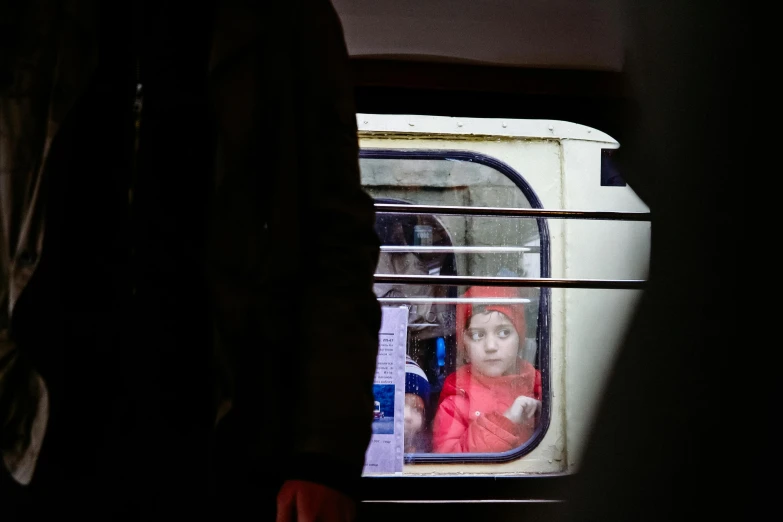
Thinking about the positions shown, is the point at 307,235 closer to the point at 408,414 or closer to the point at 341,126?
the point at 341,126

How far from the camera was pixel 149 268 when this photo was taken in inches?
31.7

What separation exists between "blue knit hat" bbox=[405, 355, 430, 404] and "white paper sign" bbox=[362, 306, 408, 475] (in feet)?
0.15

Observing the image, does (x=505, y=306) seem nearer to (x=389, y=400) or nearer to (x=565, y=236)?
(x=565, y=236)

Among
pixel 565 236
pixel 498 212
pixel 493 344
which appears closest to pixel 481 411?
pixel 493 344

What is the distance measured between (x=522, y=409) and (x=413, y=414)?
16.1 inches

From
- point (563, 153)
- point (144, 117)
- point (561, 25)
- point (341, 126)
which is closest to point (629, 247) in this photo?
point (563, 153)

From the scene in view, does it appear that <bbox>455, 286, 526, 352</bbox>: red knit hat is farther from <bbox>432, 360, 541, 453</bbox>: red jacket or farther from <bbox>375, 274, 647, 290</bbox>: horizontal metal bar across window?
<bbox>375, 274, 647, 290</bbox>: horizontal metal bar across window

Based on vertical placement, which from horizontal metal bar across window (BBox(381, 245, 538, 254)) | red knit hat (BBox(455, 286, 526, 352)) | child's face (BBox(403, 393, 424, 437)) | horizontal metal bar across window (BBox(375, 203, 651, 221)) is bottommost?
child's face (BBox(403, 393, 424, 437))

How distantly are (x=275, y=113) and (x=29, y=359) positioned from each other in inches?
16.4

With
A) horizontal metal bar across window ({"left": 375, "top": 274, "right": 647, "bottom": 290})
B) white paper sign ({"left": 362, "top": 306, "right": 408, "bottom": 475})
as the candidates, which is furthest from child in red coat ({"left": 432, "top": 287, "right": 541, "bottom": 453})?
horizontal metal bar across window ({"left": 375, "top": 274, "right": 647, "bottom": 290})

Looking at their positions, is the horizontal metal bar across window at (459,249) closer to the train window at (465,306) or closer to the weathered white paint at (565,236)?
the train window at (465,306)

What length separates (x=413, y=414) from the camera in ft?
7.39

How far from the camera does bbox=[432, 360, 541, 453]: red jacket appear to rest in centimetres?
231

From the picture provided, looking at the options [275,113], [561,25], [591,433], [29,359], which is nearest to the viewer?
[29,359]
